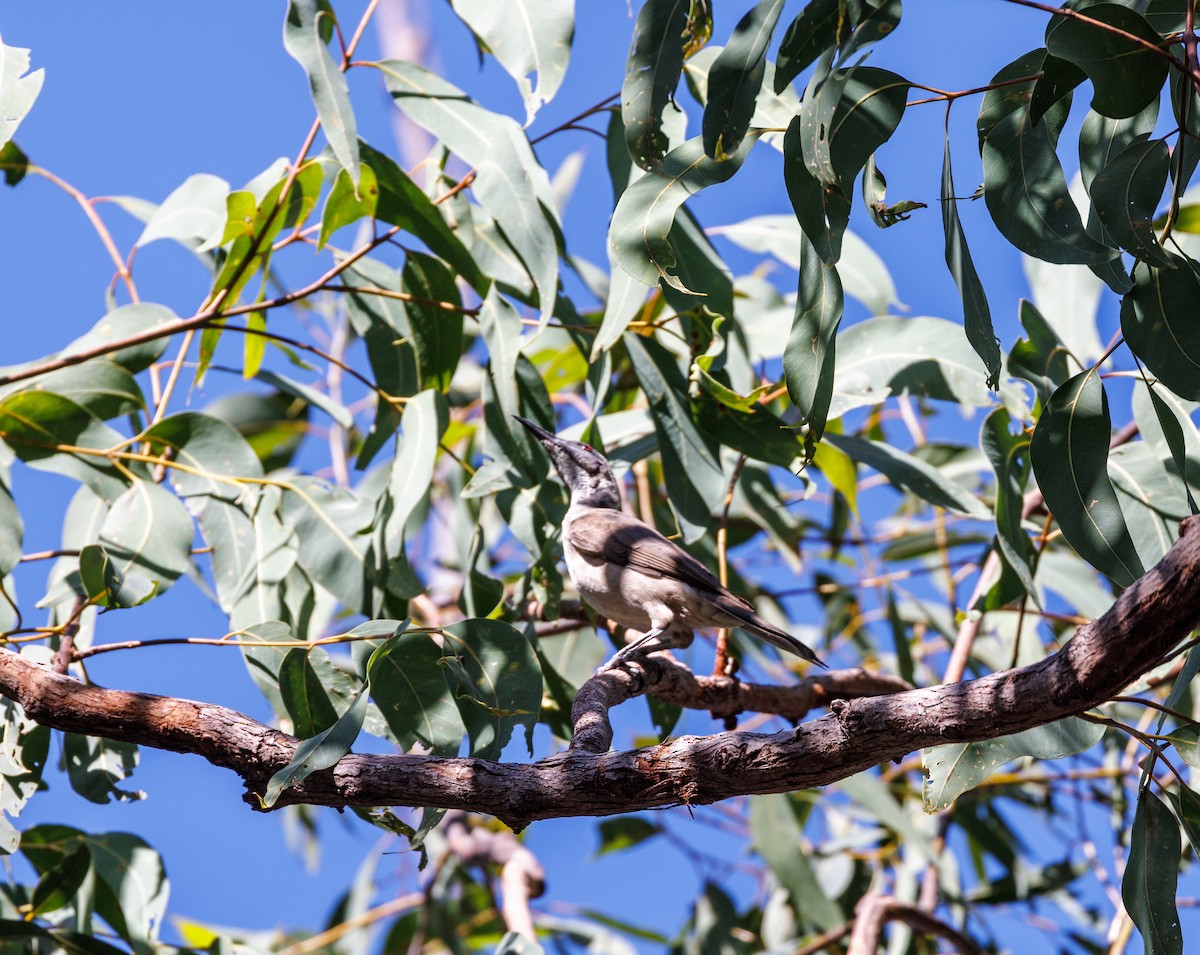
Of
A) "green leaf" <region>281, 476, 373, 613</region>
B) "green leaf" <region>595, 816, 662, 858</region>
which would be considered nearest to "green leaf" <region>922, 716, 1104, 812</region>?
"green leaf" <region>281, 476, 373, 613</region>

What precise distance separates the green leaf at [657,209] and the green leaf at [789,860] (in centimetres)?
262

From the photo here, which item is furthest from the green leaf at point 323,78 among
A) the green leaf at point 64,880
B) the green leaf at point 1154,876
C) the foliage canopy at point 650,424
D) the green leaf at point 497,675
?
the green leaf at point 1154,876

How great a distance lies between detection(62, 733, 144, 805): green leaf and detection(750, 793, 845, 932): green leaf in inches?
85.1

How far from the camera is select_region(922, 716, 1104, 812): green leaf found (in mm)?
2150

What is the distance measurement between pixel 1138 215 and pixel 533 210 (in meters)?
1.47

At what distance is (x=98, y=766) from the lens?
2883 mm

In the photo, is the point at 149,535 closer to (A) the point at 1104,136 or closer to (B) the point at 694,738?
(B) the point at 694,738

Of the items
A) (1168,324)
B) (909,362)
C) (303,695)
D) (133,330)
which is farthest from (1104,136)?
(133,330)

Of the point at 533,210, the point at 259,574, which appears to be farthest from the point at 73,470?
the point at 533,210

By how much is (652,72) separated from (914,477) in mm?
1662

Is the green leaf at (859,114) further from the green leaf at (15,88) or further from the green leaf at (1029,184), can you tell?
the green leaf at (15,88)

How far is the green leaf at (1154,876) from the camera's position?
2047 mm

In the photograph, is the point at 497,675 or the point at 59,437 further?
the point at 59,437

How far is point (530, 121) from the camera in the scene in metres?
2.59
